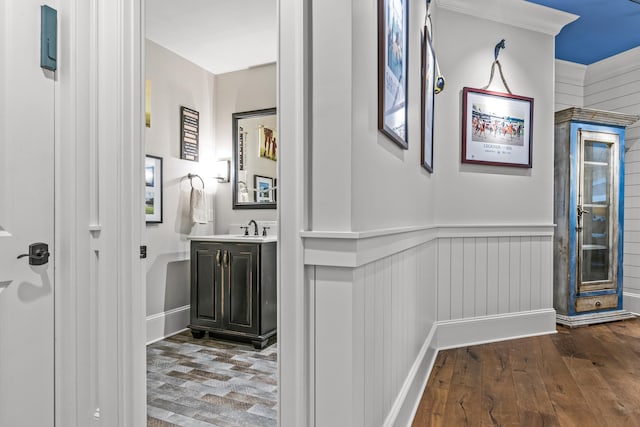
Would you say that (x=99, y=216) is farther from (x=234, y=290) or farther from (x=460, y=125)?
(x=460, y=125)

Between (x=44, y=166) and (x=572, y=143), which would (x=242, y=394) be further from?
(x=572, y=143)

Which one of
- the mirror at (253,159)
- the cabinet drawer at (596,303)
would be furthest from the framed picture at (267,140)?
the cabinet drawer at (596,303)

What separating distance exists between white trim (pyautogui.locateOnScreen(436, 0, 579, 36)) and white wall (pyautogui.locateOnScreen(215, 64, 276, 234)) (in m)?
1.66

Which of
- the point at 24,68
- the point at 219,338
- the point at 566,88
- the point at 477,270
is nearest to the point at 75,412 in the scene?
the point at 24,68

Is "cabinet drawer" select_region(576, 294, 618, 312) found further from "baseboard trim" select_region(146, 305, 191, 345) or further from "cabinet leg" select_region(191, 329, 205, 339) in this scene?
"baseboard trim" select_region(146, 305, 191, 345)

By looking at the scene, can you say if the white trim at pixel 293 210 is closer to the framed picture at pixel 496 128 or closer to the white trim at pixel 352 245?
the white trim at pixel 352 245

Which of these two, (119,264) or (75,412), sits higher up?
(119,264)

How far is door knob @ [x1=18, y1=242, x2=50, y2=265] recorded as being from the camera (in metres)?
1.29

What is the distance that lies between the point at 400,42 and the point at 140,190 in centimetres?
119

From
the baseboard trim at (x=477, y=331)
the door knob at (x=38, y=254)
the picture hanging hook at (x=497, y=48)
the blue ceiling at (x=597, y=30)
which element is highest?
the blue ceiling at (x=597, y=30)

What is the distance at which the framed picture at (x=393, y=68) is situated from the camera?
1.28 metres

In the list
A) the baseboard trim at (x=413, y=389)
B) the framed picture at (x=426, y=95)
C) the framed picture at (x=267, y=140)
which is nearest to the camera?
the baseboard trim at (x=413, y=389)

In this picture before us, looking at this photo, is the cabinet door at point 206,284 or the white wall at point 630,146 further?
the white wall at point 630,146

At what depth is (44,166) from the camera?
1.33 m
